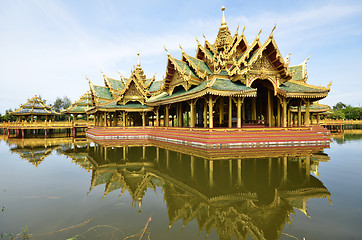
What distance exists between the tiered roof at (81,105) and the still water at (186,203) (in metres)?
27.7

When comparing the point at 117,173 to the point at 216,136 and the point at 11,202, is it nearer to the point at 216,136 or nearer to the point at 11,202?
the point at 11,202

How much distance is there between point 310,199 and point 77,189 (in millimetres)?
5550

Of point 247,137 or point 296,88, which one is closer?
point 247,137

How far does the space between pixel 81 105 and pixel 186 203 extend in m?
34.5

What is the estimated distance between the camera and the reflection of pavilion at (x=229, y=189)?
2863 millimetres

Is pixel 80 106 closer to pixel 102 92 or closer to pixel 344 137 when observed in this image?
pixel 102 92

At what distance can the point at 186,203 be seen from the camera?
140 inches

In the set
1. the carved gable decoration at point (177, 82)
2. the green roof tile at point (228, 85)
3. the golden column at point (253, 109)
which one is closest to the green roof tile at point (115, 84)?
the carved gable decoration at point (177, 82)

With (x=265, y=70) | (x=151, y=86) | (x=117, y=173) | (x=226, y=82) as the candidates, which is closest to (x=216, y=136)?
(x=226, y=82)

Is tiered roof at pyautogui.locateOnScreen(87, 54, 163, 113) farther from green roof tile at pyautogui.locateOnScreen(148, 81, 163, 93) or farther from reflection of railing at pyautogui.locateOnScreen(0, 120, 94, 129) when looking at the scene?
reflection of railing at pyautogui.locateOnScreen(0, 120, 94, 129)

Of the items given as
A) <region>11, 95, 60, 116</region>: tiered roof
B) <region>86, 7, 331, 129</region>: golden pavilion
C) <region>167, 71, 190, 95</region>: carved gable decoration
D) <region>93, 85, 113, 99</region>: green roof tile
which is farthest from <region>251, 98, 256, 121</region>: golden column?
<region>11, 95, 60, 116</region>: tiered roof

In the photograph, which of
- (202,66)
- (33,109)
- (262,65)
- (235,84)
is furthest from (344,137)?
(33,109)

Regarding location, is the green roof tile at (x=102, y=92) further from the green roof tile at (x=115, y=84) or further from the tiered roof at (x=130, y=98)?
the green roof tile at (x=115, y=84)

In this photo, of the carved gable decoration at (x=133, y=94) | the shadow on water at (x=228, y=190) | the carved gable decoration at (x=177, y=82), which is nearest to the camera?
the shadow on water at (x=228, y=190)
